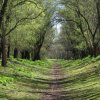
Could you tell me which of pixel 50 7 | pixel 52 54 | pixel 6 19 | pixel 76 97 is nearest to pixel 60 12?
pixel 50 7

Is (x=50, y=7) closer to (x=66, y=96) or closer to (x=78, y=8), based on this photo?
(x=78, y=8)

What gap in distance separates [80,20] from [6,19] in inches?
809

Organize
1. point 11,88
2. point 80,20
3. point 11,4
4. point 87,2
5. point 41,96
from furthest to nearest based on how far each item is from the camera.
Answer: point 80,20 < point 87,2 < point 11,4 < point 11,88 < point 41,96

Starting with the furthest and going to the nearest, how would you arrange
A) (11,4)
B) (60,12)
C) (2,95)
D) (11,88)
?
(60,12), (11,4), (11,88), (2,95)

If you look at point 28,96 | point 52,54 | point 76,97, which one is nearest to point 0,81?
point 28,96

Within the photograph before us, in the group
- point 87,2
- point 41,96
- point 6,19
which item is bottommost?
point 41,96

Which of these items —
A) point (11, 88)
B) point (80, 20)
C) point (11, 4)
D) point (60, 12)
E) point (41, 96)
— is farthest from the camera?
point (60, 12)

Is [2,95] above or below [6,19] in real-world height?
below

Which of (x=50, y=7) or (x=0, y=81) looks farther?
(x=50, y=7)

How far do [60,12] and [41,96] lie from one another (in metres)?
39.7

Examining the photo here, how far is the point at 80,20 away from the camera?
53781 mm

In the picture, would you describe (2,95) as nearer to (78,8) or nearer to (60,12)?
(78,8)

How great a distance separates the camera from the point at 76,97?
18.3 metres

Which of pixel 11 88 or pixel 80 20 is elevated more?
pixel 80 20
